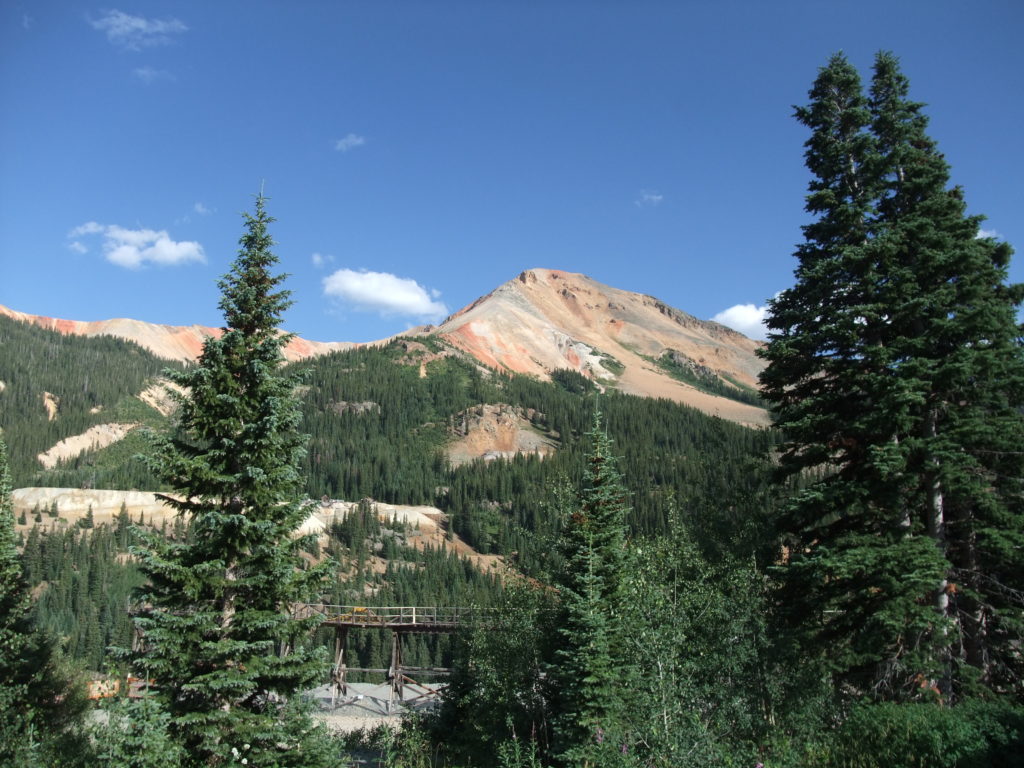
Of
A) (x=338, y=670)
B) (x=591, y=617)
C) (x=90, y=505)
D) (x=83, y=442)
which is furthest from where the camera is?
(x=83, y=442)

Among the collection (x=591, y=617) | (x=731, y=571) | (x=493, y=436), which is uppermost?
(x=493, y=436)

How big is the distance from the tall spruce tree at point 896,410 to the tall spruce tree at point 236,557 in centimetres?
1090

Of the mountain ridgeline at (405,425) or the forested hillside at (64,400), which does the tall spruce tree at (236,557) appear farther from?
the forested hillside at (64,400)

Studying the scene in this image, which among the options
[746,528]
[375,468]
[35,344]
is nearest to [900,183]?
[746,528]

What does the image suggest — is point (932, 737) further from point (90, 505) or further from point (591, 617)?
point (90, 505)

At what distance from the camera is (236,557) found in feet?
40.5

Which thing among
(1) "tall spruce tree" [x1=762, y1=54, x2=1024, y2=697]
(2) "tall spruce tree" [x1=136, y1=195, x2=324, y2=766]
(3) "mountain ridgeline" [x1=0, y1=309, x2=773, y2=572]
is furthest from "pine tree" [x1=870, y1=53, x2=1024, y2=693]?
(3) "mountain ridgeline" [x1=0, y1=309, x2=773, y2=572]

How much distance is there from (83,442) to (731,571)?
16419 cm

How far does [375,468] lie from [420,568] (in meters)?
40.2

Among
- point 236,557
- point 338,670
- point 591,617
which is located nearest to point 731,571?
point 591,617

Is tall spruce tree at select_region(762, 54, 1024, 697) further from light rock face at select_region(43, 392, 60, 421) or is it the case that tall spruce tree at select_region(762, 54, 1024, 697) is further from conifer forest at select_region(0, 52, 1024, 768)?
light rock face at select_region(43, 392, 60, 421)

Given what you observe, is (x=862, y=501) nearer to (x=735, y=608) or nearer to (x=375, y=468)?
(x=735, y=608)

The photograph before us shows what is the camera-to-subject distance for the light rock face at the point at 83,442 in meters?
135

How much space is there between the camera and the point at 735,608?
1433 cm
